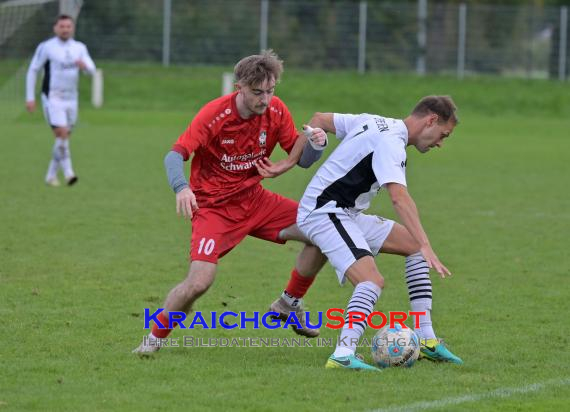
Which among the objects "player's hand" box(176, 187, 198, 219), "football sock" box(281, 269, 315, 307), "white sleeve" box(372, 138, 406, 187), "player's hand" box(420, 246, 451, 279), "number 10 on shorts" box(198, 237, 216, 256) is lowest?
"football sock" box(281, 269, 315, 307)

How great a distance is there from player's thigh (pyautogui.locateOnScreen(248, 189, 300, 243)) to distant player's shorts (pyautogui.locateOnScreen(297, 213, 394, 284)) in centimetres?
28

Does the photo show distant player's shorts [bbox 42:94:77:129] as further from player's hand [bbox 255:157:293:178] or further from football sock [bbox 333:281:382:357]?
football sock [bbox 333:281:382:357]

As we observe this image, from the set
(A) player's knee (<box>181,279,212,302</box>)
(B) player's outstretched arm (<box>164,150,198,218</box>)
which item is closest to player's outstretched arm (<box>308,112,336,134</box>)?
(B) player's outstretched arm (<box>164,150,198,218</box>)

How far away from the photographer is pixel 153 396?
5.91 m

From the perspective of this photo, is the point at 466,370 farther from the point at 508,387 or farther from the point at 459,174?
the point at 459,174

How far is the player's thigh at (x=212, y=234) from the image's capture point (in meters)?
7.06

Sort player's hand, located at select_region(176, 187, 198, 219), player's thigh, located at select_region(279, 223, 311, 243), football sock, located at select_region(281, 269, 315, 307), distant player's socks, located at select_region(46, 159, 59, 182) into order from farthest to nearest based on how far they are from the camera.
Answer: distant player's socks, located at select_region(46, 159, 59, 182) < football sock, located at select_region(281, 269, 315, 307) < player's thigh, located at select_region(279, 223, 311, 243) < player's hand, located at select_region(176, 187, 198, 219)

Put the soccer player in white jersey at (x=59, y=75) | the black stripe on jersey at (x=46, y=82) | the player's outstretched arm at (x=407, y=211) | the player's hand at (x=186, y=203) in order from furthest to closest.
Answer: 1. the black stripe on jersey at (x=46, y=82)
2. the soccer player in white jersey at (x=59, y=75)
3. the player's hand at (x=186, y=203)
4. the player's outstretched arm at (x=407, y=211)

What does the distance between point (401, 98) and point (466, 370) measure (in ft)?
90.6

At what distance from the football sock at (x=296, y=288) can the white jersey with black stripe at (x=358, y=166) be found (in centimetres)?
57

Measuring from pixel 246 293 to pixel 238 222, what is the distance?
187 centimetres

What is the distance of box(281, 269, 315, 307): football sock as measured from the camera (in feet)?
24.8

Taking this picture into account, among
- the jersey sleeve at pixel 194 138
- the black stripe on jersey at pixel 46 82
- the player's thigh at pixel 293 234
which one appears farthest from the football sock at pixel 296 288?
the black stripe on jersey at pixel 46 82

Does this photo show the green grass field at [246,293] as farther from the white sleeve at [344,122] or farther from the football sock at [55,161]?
the white sleeve at [344,122]
